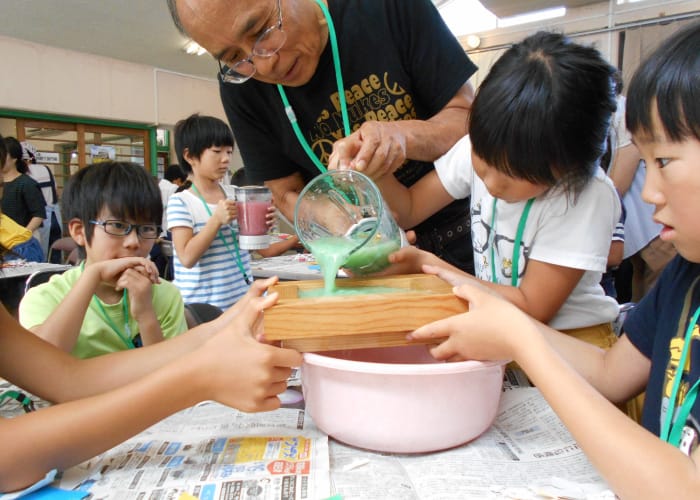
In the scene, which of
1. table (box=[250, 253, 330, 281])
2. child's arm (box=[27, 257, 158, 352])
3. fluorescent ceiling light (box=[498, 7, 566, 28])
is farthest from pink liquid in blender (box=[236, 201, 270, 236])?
fluorescent ceiling light (box=[498, 7, 566, 28])

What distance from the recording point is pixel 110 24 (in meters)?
5.32

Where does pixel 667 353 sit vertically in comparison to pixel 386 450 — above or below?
above

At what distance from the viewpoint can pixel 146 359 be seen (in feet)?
3.27

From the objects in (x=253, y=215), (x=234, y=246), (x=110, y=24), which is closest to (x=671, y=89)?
(x=253, y=215)

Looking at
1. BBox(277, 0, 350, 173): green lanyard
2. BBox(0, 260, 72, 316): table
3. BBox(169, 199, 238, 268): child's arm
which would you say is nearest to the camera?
BBox(277, 0, 350, 173): green lanyard

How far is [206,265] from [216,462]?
176 cm

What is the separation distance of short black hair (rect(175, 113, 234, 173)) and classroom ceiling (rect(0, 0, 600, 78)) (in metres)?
2.94

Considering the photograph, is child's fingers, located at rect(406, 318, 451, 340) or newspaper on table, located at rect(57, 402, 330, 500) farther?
child's fingers, located at rect(406, 318, 451, 340)

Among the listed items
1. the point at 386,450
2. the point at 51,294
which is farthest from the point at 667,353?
the point at 51,294

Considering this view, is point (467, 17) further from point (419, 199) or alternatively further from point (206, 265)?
point (419, 199)

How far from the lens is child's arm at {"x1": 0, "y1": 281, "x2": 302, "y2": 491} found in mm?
652

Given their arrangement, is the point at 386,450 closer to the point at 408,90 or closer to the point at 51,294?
the point at 408,90

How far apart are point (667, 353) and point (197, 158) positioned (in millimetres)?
2281

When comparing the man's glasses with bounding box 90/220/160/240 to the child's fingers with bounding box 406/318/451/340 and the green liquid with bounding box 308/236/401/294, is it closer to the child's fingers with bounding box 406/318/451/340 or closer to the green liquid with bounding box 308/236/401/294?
the green liquid with bounding box 308/236/401/294
